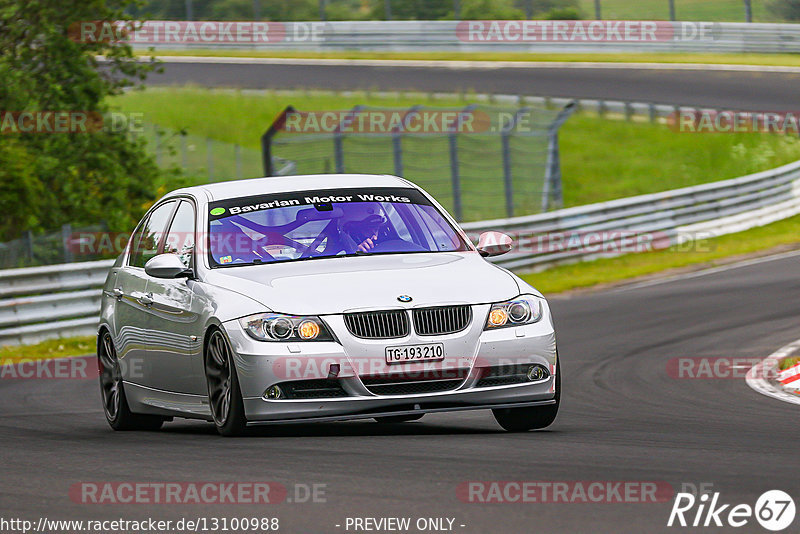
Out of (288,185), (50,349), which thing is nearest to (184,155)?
→ (50,349)

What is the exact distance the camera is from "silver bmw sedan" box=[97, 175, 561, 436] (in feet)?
26.8

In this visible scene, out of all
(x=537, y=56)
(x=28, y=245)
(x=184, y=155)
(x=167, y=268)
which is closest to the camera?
(x=167, y=268)

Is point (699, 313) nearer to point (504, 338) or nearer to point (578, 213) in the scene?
point (578, 213)

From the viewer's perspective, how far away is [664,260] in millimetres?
24781

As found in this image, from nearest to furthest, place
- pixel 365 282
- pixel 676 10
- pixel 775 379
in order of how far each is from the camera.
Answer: pixel 365 282 < pixel 775 379 < pixel 676 10

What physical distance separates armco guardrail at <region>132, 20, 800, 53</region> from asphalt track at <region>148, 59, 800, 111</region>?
7.34ft

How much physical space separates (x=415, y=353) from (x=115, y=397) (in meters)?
3.15

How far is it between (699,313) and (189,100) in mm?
24947

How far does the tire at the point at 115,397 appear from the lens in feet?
33.8

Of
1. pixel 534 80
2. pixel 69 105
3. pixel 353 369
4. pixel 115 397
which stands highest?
pixel 353 369

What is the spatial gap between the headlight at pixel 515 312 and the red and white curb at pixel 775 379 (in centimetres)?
266

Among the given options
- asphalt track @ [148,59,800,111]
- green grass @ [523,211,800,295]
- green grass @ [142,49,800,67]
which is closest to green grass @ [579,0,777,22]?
green grass @ [142,49,800,67]

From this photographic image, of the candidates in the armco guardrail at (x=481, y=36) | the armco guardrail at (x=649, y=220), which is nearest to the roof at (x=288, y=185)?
the armco guardrail at (x=649, y=220)

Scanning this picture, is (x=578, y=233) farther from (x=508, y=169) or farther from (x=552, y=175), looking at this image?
Result: (x=552, y=175)
